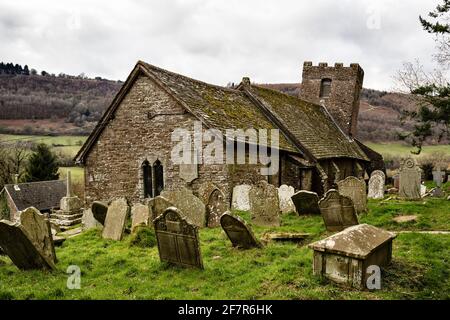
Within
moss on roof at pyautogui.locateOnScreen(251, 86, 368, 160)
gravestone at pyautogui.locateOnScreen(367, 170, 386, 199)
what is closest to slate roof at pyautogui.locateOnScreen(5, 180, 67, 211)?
moss on roof at pyautogui.locateOnScreen(251, 86, 368, 160)

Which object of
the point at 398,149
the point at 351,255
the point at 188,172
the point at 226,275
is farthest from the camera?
the point at 398,149

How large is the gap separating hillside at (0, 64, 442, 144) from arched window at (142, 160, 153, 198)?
174 feet

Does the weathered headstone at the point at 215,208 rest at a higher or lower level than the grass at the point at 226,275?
higher

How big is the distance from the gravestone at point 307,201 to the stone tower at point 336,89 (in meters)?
19.8

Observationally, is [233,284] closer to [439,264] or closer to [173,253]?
[173,253]

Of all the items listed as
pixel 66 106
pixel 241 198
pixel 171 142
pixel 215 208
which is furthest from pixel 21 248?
pixel 66 106

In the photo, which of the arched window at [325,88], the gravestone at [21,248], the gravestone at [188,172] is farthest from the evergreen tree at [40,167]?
the gravestone at [21,248]

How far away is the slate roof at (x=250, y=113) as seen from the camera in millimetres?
17734

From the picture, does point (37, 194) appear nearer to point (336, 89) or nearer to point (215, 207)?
point (336, 89)

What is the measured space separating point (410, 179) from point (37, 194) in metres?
35.4

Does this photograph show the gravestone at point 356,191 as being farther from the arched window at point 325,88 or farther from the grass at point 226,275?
the arched window at point 325,88

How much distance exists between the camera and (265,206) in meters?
12.9

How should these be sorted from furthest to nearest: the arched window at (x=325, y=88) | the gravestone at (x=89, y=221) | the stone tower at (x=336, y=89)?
the arched window at (x=325, y=88) → the stone tower at (x=336, y=89) → the gravestone at (x=89, y=221)
